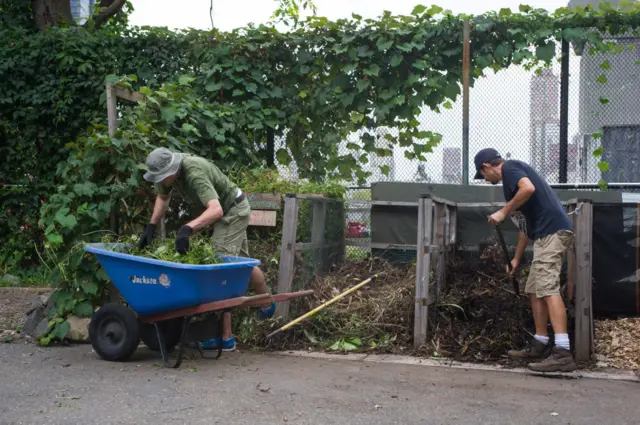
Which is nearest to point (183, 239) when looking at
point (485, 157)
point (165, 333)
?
point (165, 333)

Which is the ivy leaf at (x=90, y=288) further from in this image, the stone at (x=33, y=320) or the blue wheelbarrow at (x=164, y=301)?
the stone at (x=33, y=320)

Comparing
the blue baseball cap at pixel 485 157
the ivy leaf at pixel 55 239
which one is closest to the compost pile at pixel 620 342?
the blue baseball cap at pixel 485 157

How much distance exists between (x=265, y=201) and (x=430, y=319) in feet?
6.61

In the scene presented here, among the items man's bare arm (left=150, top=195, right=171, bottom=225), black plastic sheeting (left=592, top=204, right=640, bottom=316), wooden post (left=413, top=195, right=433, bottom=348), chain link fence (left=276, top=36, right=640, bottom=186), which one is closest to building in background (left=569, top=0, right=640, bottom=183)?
chain link fence (left=276, top=36, right=640, bottom=186)

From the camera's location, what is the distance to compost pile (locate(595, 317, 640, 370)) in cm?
552

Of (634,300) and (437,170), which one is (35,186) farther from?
(634,300)

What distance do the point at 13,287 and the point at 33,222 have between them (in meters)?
1.18

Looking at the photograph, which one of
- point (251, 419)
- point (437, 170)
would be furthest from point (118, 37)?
point (251, 419)

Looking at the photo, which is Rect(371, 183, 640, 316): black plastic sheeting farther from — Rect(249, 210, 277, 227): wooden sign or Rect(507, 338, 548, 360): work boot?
Rect(507, 338, 548, 360): work boot

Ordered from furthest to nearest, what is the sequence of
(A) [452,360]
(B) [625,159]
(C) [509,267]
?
(B) [625,159] → (C) [509,267] → (A) [452,360]

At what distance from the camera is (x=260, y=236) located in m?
7.02

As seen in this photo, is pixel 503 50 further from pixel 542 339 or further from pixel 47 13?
pixel 47 13

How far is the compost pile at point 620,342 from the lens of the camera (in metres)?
5.52

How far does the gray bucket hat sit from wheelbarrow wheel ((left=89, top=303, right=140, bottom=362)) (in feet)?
3.43
